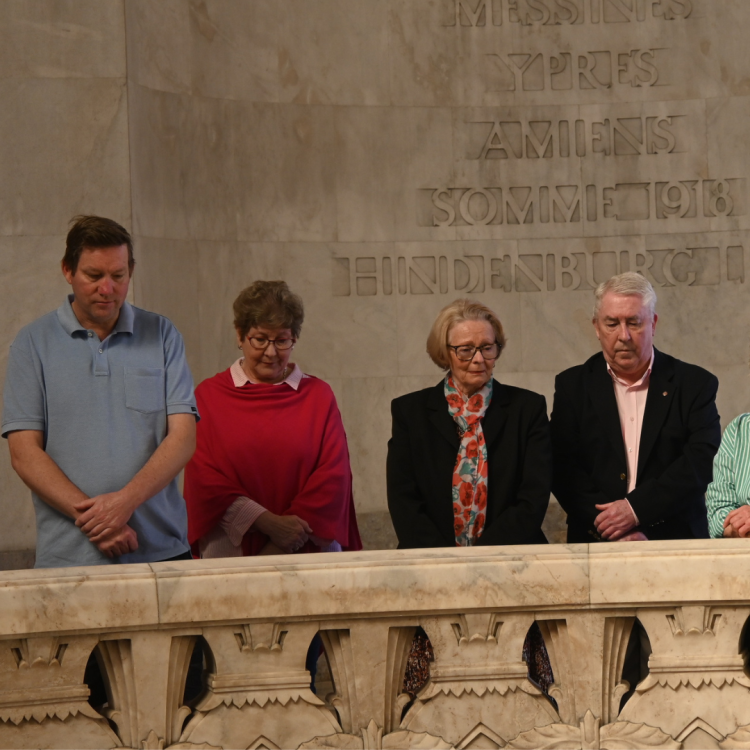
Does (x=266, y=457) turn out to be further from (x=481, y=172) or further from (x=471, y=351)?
(x=481, y=172)

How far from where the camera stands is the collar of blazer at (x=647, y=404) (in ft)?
13.2

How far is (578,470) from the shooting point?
13.3 ft

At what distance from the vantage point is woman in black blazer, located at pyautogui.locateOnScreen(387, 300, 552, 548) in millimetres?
3697

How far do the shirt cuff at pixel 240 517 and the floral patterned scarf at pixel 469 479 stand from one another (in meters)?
0.70

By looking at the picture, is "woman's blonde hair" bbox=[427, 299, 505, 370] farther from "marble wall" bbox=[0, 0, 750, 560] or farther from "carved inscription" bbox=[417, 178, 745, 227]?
"carved inscription" bbox=[417, 178, 745, 227]

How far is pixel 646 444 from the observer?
4008mm

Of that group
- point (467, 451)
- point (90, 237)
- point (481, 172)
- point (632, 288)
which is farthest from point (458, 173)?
point (90, 237)

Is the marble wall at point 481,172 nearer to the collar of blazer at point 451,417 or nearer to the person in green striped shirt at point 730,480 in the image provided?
the collar of blazer at point 451,417

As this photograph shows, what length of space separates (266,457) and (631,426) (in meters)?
1.31

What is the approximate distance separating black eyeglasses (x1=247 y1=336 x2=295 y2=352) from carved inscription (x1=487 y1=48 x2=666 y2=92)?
4.18 metres

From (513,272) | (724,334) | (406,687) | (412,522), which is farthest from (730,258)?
(406,687)

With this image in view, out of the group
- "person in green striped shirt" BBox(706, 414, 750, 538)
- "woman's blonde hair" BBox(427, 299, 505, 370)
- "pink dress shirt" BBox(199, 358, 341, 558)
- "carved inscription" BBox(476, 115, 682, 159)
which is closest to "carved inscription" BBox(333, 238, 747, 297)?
"carved inscription" BBox(476, 115, 682, 159)

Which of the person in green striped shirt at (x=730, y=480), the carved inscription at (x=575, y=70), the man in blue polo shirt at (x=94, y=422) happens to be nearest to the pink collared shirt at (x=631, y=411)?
the person in green striped shirt at (x=730, y=480)

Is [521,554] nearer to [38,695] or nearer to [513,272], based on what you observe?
[38,695]
